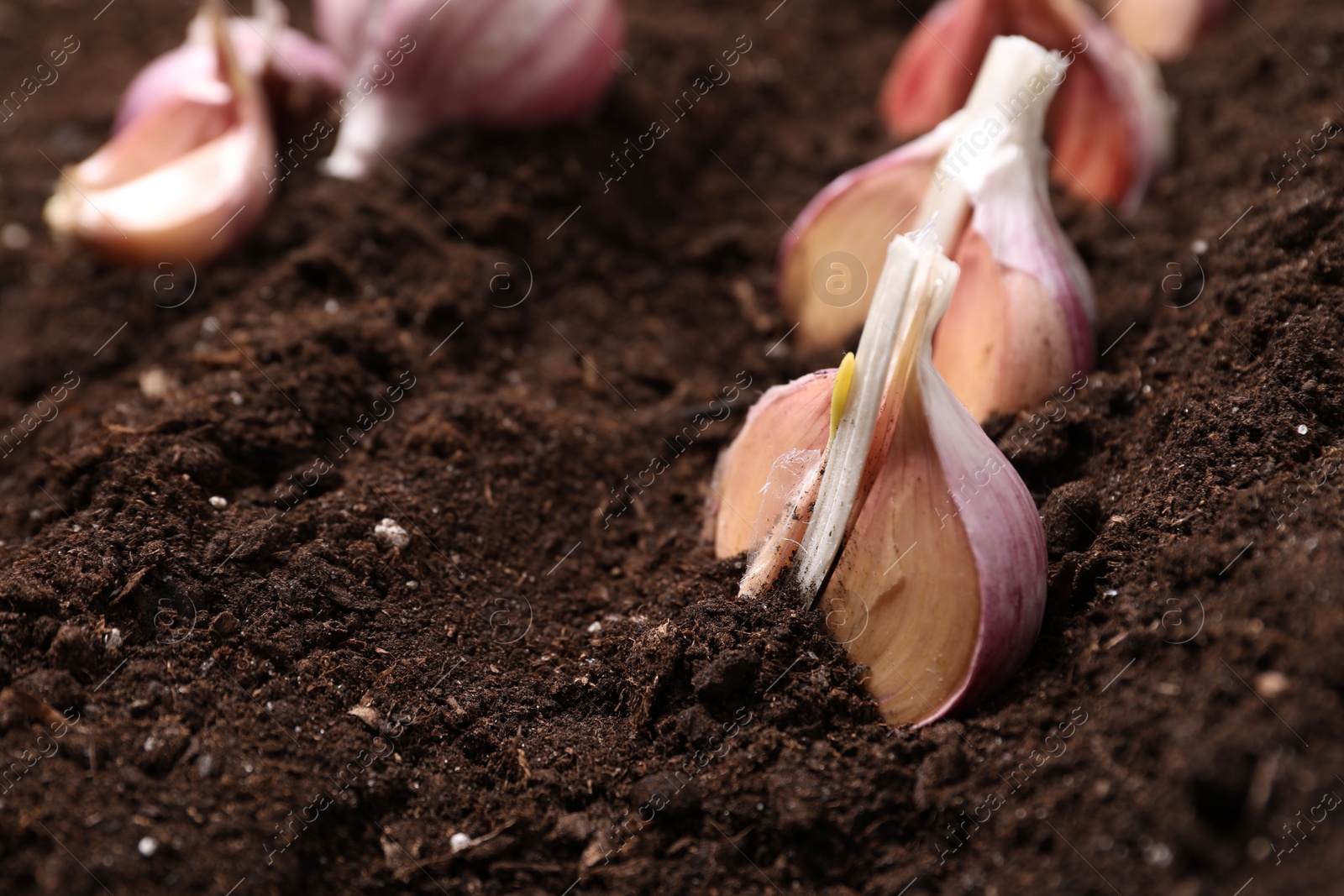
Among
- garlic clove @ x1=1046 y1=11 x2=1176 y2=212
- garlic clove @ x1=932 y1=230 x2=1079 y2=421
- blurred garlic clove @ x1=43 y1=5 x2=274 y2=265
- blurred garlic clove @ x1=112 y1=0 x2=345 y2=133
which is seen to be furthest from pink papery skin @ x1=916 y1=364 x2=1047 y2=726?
blurred garlic clove @ x1=112 y1=0 x2=345 y2=133

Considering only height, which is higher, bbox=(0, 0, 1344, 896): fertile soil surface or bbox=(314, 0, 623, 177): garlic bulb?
bbox=(314, 0, 623, 177): garlic bulb

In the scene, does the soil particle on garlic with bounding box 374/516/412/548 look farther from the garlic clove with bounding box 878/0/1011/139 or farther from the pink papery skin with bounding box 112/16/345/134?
the garlic clove with bounding box 878/0/1011/139

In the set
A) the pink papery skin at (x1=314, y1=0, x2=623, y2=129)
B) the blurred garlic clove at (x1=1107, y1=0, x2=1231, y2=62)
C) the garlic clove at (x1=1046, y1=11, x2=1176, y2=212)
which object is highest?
the pink papery skin at (x1=314, y1=0, x2=623, y2=129)

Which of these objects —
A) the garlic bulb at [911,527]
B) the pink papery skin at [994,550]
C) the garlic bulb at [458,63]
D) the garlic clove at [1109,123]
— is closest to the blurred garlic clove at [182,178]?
the garlic bulb at [458,63]

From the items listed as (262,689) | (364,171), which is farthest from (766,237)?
(262,689)

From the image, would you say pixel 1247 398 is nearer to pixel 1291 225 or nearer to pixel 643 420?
pixel 1291 225

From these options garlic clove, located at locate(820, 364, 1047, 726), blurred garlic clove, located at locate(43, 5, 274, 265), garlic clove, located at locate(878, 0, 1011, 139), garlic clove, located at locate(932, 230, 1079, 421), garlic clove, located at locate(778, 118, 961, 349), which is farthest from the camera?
garlic clove, located at locate(878, 0, 1011, 139)
